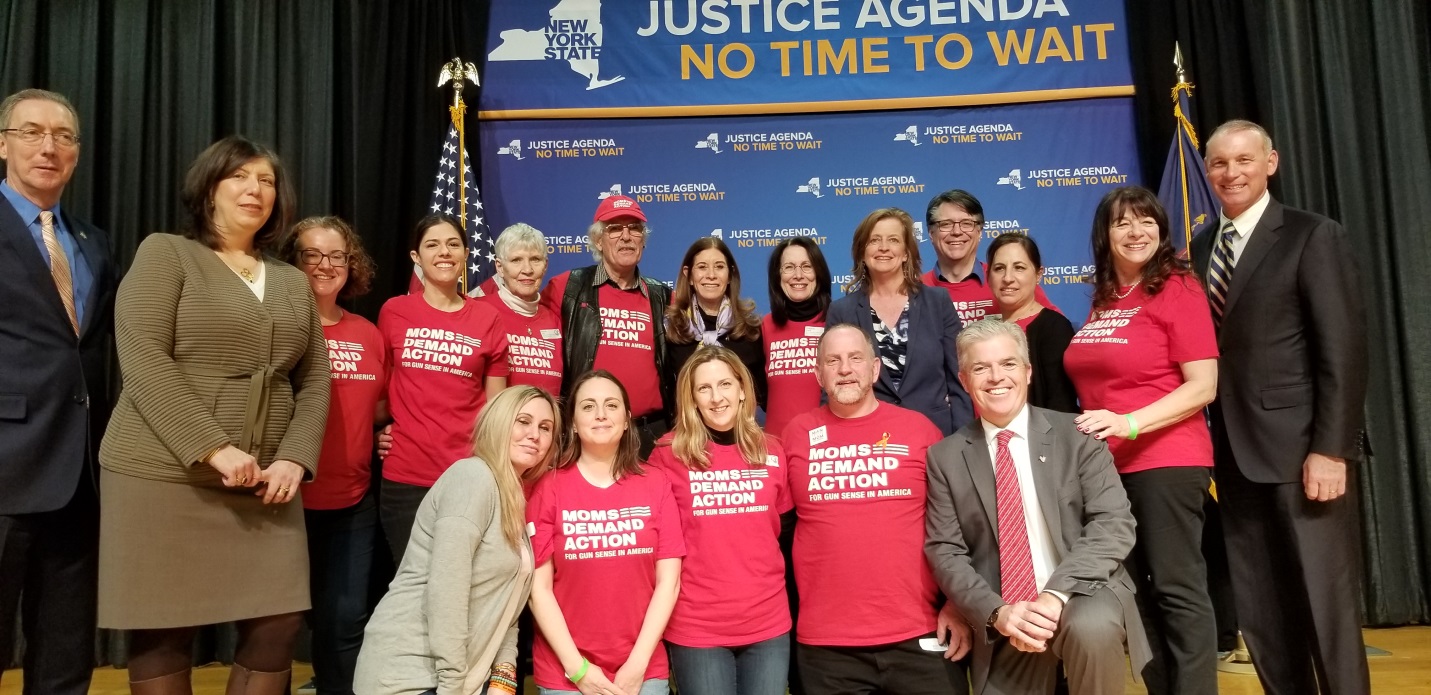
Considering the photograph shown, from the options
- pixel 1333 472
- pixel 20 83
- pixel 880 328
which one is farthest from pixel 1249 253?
pixel 20 83

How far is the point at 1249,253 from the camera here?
2.87 metres

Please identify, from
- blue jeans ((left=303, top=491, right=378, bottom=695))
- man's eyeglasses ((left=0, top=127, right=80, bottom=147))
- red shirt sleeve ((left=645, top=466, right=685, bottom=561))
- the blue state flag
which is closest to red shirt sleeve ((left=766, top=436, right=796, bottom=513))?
red shirt sleeve ((left=645, top=466, right=685, bottom=561))

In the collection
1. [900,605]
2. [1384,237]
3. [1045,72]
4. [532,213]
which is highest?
[1045,72]

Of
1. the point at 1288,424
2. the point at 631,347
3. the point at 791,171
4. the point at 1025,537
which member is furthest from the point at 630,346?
the point at 1288,424

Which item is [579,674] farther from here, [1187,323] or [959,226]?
[959,226]

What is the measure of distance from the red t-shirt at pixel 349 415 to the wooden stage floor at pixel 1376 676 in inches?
58.8

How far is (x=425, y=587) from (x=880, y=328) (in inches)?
69.1

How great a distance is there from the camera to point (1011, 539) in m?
2.41

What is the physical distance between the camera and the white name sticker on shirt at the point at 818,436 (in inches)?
106

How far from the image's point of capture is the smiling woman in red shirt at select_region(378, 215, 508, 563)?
3.12 m

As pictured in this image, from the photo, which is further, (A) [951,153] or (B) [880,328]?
(A) [951,153]

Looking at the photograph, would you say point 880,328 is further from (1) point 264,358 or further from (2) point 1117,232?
(1) point 264,358

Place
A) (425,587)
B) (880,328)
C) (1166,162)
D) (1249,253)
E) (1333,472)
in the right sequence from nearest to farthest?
(425,587)
(1333,472)
(1249,253)
(880,328)
(1166,162)

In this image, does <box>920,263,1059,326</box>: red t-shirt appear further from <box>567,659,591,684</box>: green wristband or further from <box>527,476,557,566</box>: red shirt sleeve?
<box>567,659,591,684</box>: green wristband
